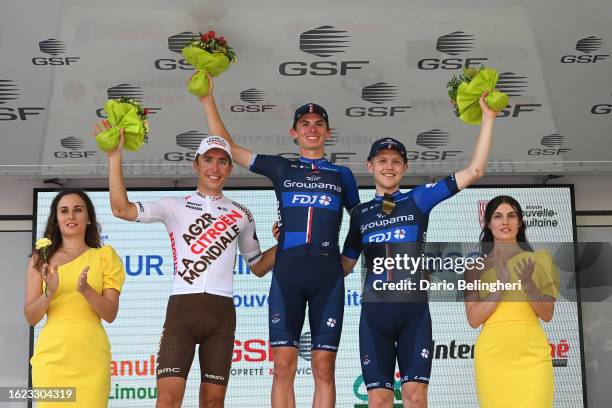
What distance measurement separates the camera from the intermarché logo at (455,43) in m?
5.31

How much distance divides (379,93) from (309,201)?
5.75ft

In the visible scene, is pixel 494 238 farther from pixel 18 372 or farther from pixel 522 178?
pixel 18 372

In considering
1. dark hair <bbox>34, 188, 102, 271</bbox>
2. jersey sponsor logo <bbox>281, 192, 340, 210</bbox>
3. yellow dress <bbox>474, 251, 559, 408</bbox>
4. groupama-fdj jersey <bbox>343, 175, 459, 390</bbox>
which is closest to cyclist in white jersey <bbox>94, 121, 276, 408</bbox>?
dark hair <bbox>34, 188, 102, 271</bbox>

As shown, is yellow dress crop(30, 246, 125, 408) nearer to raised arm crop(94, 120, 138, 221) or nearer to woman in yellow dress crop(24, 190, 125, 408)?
woman in yellow dress crop(24, 190, 125, 408)

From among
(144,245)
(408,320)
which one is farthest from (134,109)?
(144,245)

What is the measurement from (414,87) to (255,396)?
2.74 metres

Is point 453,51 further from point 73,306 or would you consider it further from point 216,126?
point 73,306

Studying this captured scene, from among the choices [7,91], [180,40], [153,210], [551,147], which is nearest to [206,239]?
[153,210]

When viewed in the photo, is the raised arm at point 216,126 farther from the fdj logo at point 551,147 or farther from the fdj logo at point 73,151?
the fdj logo at point 551,147

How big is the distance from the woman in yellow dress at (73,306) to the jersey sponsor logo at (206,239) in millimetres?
380

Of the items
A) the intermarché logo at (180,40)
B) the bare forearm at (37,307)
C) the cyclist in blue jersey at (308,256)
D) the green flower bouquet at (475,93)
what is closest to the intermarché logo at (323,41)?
the intermarché logo at (180,40)

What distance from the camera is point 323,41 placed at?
17.6ft

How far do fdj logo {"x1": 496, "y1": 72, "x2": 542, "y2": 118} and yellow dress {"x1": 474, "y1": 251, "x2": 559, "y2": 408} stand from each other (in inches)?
76.5

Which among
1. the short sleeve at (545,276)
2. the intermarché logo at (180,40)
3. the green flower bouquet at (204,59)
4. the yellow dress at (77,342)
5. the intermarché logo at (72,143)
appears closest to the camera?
the yellow dress at (77,342)
